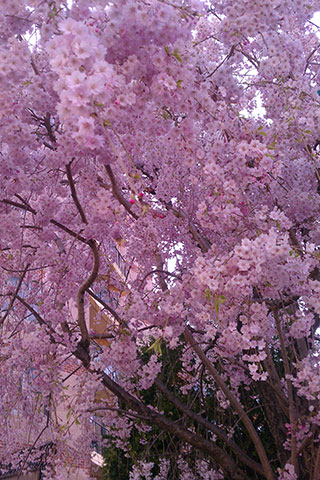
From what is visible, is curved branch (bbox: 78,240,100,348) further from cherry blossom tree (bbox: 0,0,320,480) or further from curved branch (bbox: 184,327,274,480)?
curved branch (bbox: 184,327,274,480)

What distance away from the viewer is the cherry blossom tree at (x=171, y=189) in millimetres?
2627

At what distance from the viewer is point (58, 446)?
16.8 ft

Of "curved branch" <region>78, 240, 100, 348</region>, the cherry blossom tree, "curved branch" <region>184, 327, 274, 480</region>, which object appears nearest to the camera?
the cherry blossom tree

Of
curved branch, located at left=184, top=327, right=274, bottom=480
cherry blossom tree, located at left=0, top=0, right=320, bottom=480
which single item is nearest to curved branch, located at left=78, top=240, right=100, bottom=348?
cherry blossom tree, located at left=0, top=0, right=320, bottom=480

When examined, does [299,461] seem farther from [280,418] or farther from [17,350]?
[17,350]

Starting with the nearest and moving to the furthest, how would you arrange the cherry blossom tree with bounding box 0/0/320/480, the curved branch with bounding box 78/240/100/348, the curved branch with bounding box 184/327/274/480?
the cherry blossom tree with bounding box 0/0/320/480
the curved branch with bounding box 78/240/100/348
the curved branch with bounding box 184/327/274/480

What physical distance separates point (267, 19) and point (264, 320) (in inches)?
85.2

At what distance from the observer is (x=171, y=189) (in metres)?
5.02

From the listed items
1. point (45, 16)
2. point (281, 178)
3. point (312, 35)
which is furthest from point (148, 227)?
point (312, 35)

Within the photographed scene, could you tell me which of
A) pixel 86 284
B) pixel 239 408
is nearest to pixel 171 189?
pixel 86 284

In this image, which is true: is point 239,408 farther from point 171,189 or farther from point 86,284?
point 171,189

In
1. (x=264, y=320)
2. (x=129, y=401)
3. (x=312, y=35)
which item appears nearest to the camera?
(x=264, y=320)

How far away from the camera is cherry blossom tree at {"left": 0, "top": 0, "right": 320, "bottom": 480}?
2.63 metres

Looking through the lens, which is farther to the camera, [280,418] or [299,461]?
[280,418]
